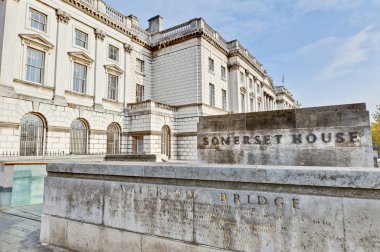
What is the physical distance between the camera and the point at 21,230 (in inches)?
232

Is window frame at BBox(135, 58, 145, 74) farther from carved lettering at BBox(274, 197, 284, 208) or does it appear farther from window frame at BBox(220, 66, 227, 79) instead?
carved lettering at BBox(274, 197, 284, 208)

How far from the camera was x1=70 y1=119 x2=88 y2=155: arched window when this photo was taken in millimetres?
19375

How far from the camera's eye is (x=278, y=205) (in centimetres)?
303

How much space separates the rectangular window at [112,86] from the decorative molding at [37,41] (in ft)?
20.0

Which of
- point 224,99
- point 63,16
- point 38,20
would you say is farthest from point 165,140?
point 38,20

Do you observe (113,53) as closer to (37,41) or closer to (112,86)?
(112,86)

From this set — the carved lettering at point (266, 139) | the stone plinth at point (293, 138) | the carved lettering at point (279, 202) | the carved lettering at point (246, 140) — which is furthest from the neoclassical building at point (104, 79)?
the carved lettering at point (279, 202)

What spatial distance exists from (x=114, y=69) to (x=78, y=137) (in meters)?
7.87

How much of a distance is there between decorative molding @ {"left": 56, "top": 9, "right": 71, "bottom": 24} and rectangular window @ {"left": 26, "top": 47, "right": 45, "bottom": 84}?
3403 mm

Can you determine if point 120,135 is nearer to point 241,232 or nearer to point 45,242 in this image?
point 45,242

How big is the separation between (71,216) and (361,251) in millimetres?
4759

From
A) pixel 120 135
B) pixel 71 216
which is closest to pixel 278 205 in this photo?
pixel 71 216

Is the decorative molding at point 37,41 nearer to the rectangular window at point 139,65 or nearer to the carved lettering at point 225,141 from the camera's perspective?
the rectangular window at point 139,65

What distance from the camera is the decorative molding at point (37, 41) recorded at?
1665cm
